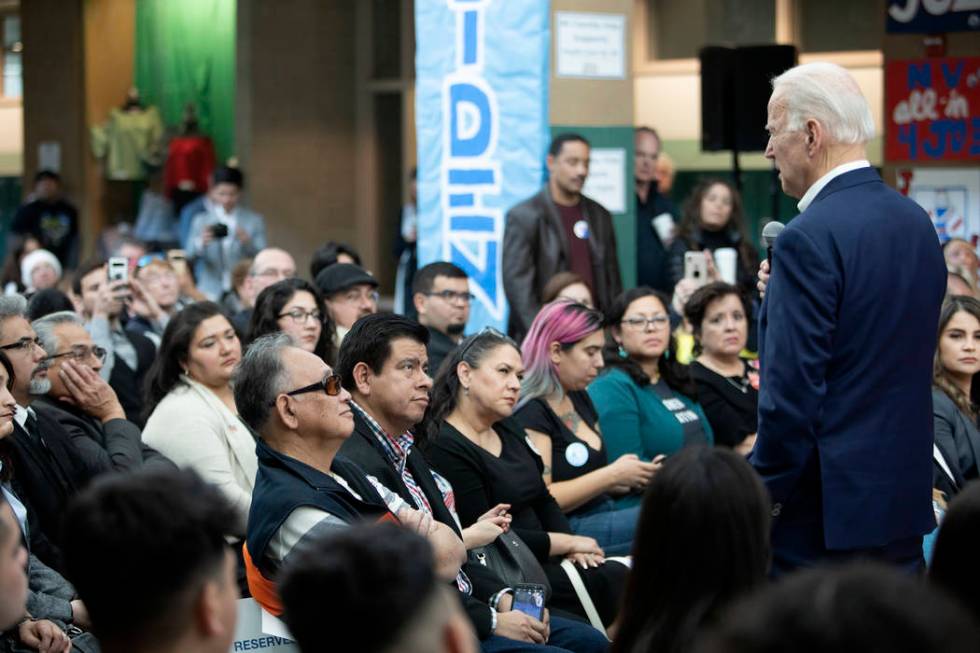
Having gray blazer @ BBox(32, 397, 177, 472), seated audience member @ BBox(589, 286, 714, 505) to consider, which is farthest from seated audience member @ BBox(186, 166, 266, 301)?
gray blazer @ BBox(32, 397, 177, 472)

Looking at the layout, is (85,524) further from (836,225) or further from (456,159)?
(456,159)

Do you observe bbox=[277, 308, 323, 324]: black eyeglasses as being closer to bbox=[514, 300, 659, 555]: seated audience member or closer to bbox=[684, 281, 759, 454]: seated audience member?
bbox=[514, 300, 659, 555]: seated audience member

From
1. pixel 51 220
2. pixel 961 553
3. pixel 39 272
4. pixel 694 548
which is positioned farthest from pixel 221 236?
pixel 961 553

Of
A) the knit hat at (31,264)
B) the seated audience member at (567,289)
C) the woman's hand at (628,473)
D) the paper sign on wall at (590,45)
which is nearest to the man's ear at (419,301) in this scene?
the seated audience member at (567,289)

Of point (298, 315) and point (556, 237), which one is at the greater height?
point (556, 237)

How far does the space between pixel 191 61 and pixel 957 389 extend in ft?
33.8

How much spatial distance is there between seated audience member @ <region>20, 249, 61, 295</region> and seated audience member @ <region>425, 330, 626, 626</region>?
512 centimetres

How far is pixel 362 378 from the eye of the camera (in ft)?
14.3

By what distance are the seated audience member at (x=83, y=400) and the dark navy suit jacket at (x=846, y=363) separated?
235cm

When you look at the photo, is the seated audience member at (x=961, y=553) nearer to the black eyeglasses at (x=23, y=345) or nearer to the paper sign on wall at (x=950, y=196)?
the black eyeglasses at (x=23, y=345)

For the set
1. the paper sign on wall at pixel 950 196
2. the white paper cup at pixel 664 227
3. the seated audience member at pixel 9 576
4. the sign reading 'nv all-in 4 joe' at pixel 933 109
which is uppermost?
the sign reading 'nv all-in 4 joe' at pixel 933 109

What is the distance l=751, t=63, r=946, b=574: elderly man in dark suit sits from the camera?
306 centimetres

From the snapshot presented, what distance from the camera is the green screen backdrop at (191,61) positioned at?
46.4 feet

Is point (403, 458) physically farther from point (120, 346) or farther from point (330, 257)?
point (330, 257)
